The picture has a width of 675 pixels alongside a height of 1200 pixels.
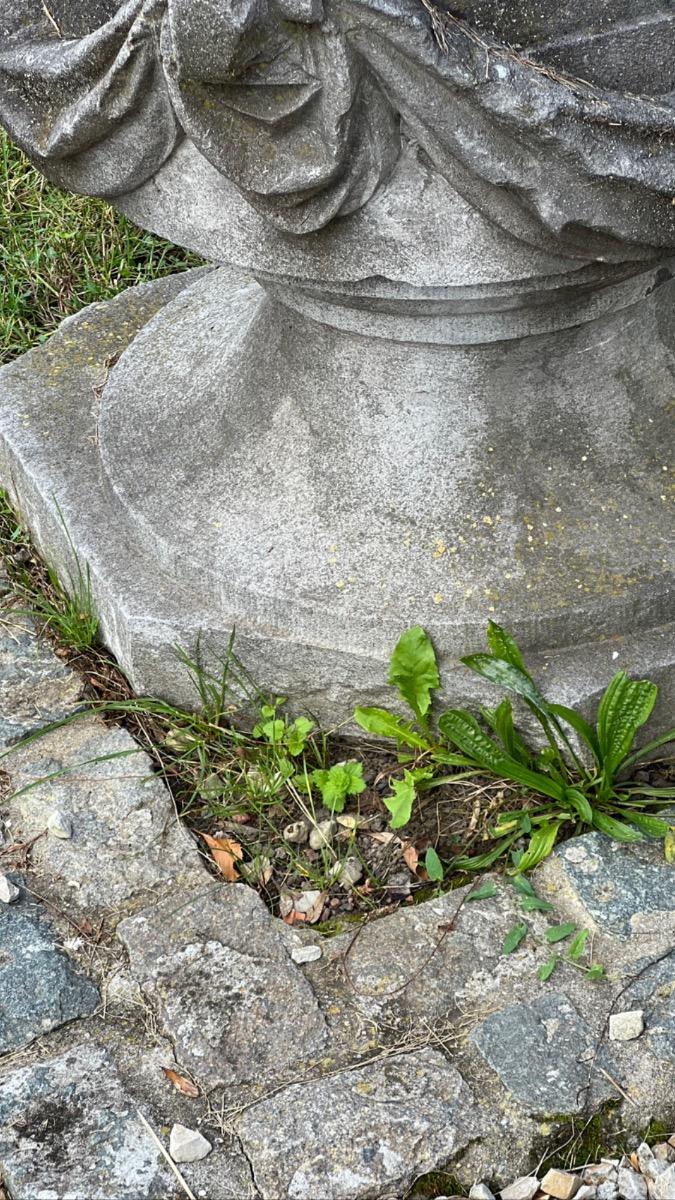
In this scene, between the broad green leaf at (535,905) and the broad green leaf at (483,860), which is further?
Result: the broad green leaf at (483,860)

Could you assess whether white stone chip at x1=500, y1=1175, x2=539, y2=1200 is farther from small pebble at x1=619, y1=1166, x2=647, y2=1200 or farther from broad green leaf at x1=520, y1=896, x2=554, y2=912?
broad green leaf at x1=520, y1=896, x2=554, y2=912

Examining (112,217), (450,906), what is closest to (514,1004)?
(450,906)

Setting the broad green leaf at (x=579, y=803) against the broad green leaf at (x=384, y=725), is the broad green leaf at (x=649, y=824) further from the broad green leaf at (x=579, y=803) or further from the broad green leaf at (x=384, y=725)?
the broad green leaf at (x=384, y=725)

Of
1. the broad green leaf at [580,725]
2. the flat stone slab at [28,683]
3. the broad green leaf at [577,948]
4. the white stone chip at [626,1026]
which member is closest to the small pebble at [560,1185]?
the white stone chip at [626,1026]

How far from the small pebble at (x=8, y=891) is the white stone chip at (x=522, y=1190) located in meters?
0.87

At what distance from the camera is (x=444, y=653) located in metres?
2.28

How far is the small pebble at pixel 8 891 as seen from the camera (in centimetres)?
220

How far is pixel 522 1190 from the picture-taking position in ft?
5.96

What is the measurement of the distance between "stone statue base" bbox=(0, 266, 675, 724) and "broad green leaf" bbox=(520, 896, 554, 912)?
338 mm

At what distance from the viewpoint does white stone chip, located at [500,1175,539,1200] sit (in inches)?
71.4

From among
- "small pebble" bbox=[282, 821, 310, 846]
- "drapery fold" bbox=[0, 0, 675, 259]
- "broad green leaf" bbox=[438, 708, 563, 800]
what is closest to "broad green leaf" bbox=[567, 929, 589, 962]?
"broad green leaf" bbox=[438, 708, 563, 800]

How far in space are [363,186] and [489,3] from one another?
28 centimetres

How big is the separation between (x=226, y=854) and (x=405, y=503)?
654 millimetres

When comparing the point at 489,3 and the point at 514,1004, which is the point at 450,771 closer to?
the point at 514,1004
